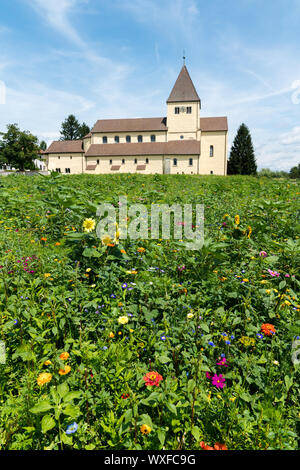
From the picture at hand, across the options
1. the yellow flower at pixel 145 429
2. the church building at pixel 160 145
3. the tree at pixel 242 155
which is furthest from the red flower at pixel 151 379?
the tree at pixel 242 155

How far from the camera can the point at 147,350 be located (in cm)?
220

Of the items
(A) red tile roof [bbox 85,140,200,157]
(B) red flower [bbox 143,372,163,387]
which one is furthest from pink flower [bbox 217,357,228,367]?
(A) red tile roof [bbox 85,140,200,157]

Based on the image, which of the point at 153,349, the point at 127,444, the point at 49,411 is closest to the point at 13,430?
the point at 49,411

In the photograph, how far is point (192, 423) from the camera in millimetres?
1603

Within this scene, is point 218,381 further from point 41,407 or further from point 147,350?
point 41,407

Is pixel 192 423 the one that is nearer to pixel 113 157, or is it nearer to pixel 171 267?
pixel 171 267

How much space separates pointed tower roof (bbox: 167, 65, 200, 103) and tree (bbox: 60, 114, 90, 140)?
4515 centimetres

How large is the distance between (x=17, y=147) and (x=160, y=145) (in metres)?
25.2

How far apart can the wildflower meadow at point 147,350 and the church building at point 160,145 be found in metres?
38.4

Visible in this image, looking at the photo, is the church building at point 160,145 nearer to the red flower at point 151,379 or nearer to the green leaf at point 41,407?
the red flower at point 151,379

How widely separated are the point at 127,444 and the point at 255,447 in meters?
0.76

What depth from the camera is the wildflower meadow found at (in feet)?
5.29

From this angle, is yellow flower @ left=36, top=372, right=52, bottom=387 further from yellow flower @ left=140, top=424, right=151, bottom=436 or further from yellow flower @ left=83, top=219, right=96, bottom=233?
yellow flower @ left=83, top=219, right=96, bottom=233

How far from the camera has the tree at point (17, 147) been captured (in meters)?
44.6
